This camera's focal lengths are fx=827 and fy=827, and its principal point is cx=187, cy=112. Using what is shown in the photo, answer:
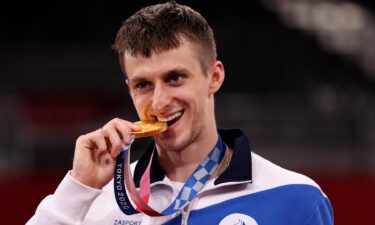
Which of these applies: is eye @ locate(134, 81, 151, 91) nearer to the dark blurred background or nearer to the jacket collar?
the jacket collar

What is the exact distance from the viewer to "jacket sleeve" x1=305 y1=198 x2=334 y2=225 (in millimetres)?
2256

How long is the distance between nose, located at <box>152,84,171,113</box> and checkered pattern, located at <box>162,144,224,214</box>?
0.24 meters

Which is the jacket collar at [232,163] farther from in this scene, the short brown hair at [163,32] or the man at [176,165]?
the short brown hair at [163,32]

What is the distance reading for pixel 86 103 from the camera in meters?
6.98

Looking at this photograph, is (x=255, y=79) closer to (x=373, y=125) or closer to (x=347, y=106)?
(x=347, y=106)

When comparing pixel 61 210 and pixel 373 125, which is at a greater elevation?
pixel 61 210

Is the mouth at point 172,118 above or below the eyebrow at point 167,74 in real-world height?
below

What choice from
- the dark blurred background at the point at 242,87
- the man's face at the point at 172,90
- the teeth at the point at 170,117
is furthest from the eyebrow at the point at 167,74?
the dark blurred background at the point at 242,87

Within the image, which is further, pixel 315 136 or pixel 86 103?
pixel 86 103

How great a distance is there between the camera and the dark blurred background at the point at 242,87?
17.9 feet

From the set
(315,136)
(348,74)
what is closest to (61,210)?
(315,136)

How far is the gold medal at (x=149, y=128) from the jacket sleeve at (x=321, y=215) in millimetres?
468

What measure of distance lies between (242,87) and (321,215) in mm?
5157

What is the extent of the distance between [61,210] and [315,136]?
4.24m
